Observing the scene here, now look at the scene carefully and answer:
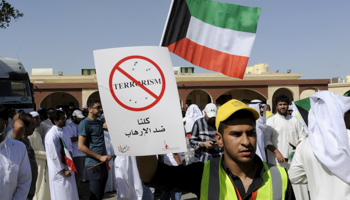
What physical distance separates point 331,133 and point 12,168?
8.78 ft

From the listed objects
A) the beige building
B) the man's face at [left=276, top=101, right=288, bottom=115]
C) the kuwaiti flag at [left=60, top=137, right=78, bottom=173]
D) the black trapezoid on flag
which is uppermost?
the beige building

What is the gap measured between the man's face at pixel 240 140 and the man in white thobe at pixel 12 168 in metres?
2.10

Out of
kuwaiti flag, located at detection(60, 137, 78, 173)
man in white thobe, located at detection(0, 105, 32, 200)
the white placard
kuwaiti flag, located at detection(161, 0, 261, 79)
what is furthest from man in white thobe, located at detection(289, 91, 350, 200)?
kuwaiti flag, located at detection(60, 137, 78, 173)

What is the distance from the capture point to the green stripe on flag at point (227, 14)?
4.03 m

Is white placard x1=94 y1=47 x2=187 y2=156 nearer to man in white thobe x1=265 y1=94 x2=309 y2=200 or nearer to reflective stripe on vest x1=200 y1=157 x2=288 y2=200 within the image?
reflective stripe on vest x1=200 y1=157 x2=288 y2=200

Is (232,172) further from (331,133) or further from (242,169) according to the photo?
(331,133)

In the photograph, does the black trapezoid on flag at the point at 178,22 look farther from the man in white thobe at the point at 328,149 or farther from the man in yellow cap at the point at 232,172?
the man in yellow cap at the point at 232,172

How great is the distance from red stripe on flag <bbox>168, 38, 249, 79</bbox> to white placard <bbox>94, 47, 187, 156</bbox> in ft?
6.61

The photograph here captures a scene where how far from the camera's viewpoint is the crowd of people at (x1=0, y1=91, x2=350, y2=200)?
1.88 meters

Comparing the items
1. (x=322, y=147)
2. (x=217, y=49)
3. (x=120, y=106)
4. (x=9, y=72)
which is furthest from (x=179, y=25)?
(x=9, y=72)

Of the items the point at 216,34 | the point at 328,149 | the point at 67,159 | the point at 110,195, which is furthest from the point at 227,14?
the point at 110,195

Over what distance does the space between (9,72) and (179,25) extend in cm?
1053

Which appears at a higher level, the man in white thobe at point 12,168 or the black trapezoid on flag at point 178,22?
the black trapezoid on flag at point 178,22

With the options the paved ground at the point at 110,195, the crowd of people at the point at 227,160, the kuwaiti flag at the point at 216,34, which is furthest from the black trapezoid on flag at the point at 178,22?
the paved ground at the point at 110,195
